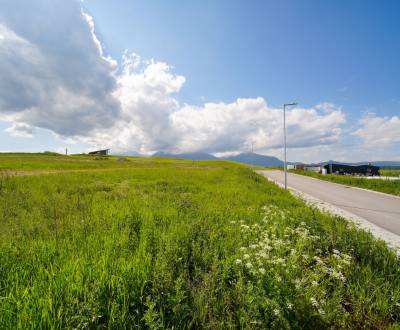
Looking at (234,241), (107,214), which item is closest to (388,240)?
(234,241)

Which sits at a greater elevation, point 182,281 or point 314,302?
point 182,281

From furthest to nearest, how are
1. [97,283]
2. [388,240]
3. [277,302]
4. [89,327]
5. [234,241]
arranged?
[388,240] < [234,241] < [277,302] < [97,283] < [89,327]

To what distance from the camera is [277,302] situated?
8.82ft

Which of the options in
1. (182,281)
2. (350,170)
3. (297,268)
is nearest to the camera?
(182,281)

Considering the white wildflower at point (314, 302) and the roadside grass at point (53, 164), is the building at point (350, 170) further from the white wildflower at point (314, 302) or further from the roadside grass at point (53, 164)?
the white wildflower at point (314, 302)

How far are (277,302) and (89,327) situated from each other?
233 centimetres

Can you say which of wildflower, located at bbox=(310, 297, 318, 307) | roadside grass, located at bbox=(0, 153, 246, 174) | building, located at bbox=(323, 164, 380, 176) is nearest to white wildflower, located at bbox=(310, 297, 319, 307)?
wildflower, located at bbox=(310, 297, 318, 307)

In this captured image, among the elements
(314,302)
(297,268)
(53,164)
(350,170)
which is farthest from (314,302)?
(350,170)

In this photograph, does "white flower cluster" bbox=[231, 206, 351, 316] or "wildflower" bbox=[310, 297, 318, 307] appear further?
"white flower cluster" bbox=[231, 206, 351, 316]

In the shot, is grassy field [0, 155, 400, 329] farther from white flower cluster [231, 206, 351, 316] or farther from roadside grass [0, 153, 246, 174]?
roadside grass [0, 153, 246, 174]

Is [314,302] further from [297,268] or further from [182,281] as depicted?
[182,281]

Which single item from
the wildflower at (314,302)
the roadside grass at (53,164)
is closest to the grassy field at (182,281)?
the wildflower at (314,302)

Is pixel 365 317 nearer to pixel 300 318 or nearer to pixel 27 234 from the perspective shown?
pixel 300 318

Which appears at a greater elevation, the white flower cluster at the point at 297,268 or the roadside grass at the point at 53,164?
the roadside grass at the point at 53,164
